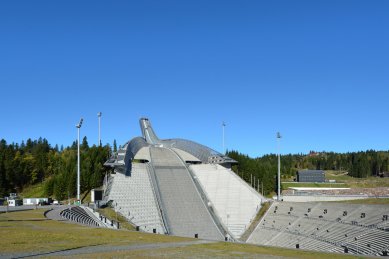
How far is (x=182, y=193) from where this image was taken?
6919 cm

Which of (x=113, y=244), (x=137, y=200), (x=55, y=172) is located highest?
(x=55, y=172)

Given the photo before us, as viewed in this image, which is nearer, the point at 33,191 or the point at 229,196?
the point at 229,196

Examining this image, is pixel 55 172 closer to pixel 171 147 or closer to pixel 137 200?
pixel 171 147

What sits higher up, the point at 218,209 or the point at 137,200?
the point at 137,200

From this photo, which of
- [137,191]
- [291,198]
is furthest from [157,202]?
[291,198]

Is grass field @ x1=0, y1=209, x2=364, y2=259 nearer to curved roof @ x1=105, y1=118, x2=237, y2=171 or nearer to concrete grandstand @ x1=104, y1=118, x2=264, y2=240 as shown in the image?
concrete grandstand @ x1=104, y1=118, x2=264, y2=240

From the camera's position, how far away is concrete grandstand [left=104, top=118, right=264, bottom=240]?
5716 centimetres

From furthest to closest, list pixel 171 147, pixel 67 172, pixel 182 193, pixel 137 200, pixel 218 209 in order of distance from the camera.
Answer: pixel 171 147
pixel 67 172
pixel 182 193
pixel 218 209
pixel 137 200

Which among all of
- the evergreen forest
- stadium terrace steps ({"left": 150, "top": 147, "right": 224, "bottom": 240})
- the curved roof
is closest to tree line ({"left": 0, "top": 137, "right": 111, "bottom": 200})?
the evergreen forest

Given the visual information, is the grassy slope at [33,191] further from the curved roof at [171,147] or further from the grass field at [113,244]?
the grass field at [113,244]

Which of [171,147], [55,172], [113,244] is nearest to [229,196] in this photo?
[171,147]

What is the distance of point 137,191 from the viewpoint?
65.9 m

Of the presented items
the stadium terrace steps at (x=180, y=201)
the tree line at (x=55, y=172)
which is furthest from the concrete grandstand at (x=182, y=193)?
the tree line at (x=55, y=172)

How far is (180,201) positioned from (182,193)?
3.52 m
